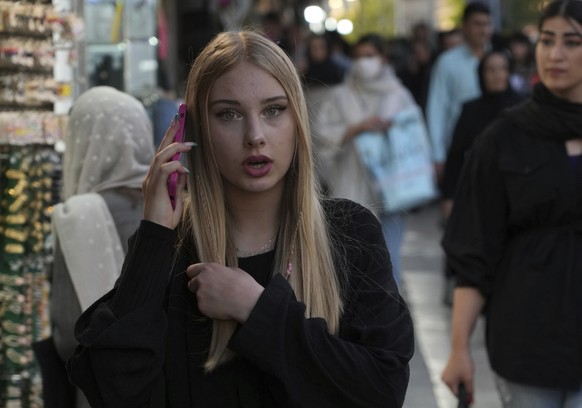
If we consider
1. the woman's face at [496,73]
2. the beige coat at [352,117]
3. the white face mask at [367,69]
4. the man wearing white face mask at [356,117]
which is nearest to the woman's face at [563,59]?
the man wearing white face mask at [356,117]

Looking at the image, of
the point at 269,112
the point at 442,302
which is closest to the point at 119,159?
the point at 269,112

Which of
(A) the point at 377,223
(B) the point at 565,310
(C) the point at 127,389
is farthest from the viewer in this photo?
(B) the point at 565,310

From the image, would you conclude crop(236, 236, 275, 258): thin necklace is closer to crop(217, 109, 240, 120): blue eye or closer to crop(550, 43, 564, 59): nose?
crop(217, 109, 240, 120): blue eye

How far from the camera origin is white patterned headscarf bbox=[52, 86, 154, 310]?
12.5 feet

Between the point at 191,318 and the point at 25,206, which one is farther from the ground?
the point at 191,318

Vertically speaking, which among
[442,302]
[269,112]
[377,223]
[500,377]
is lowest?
[442,302]

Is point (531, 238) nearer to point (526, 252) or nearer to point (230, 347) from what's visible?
point (526, 252)

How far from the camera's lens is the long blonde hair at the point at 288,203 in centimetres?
260

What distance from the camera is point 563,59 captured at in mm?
4172

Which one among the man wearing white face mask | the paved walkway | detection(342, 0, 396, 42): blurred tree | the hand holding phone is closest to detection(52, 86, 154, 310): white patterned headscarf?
the hand holding phone

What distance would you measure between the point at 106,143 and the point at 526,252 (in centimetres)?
141

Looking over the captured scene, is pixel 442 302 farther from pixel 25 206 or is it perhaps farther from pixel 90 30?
pixel 25 206

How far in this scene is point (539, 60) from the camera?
431cm

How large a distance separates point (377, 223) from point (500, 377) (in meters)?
1.60
